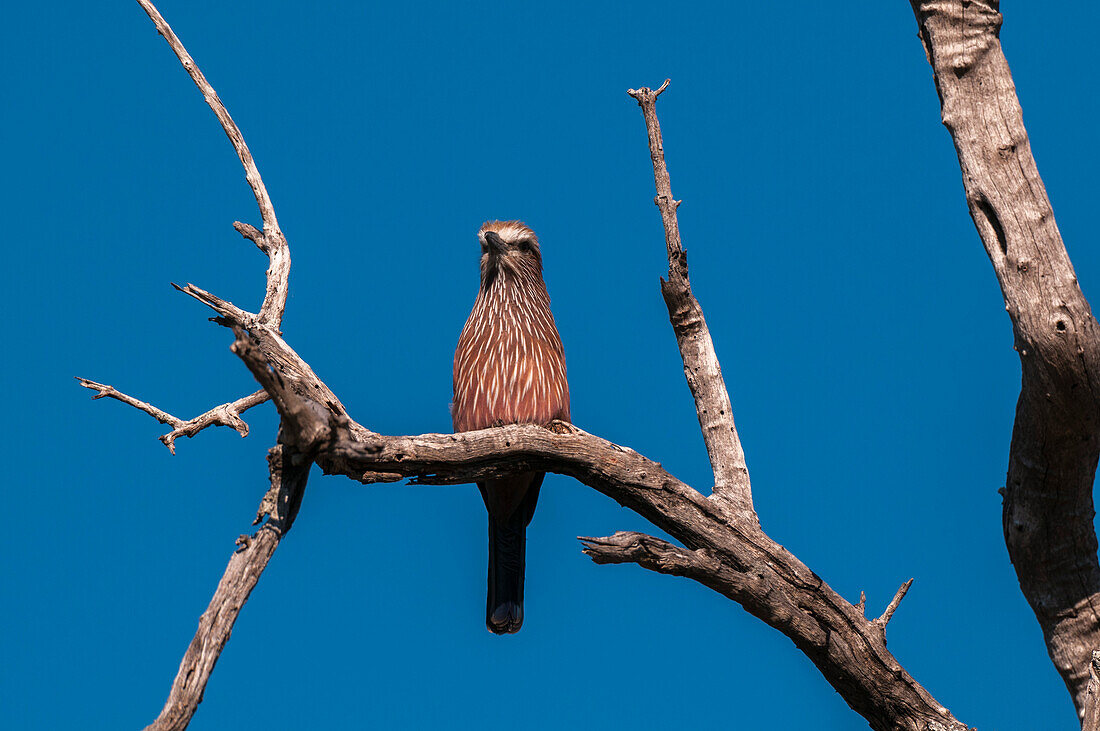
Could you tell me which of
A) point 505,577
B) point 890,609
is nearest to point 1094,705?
point 890,609

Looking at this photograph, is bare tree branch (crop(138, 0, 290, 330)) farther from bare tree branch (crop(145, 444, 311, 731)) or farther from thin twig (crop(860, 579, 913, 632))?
thin twig (crop(860, 579, 913, 632))

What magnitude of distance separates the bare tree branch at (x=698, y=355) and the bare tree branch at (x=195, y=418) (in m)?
1.76

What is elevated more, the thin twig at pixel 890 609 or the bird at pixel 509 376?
the bird at pixel 509 376

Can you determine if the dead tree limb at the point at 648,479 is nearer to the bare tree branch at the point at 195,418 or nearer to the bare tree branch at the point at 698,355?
the bare tree branch at the point at 698,355

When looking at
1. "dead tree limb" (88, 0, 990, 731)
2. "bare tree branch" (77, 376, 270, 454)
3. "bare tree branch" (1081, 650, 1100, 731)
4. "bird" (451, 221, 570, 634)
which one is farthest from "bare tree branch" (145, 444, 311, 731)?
"bare tree branch" (1081, 650, 1100, 731)

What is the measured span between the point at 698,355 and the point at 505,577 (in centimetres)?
137

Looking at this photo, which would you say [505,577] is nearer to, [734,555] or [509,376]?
[509,376]

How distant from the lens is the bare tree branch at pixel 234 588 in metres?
2.77

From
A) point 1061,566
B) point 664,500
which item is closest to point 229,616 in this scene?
point 664,500

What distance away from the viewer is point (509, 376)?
14.4 ft

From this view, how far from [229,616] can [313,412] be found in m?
0.65

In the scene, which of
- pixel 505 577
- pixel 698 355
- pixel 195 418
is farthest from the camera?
pixel 505 577

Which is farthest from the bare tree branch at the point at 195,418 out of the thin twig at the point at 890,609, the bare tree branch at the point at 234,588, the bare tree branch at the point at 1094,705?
the bare tree branch at the point at 1094,705

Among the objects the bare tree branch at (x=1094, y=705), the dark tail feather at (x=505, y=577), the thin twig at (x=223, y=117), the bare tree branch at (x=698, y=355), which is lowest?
the bare tree branch at (x=1094, y=705)
